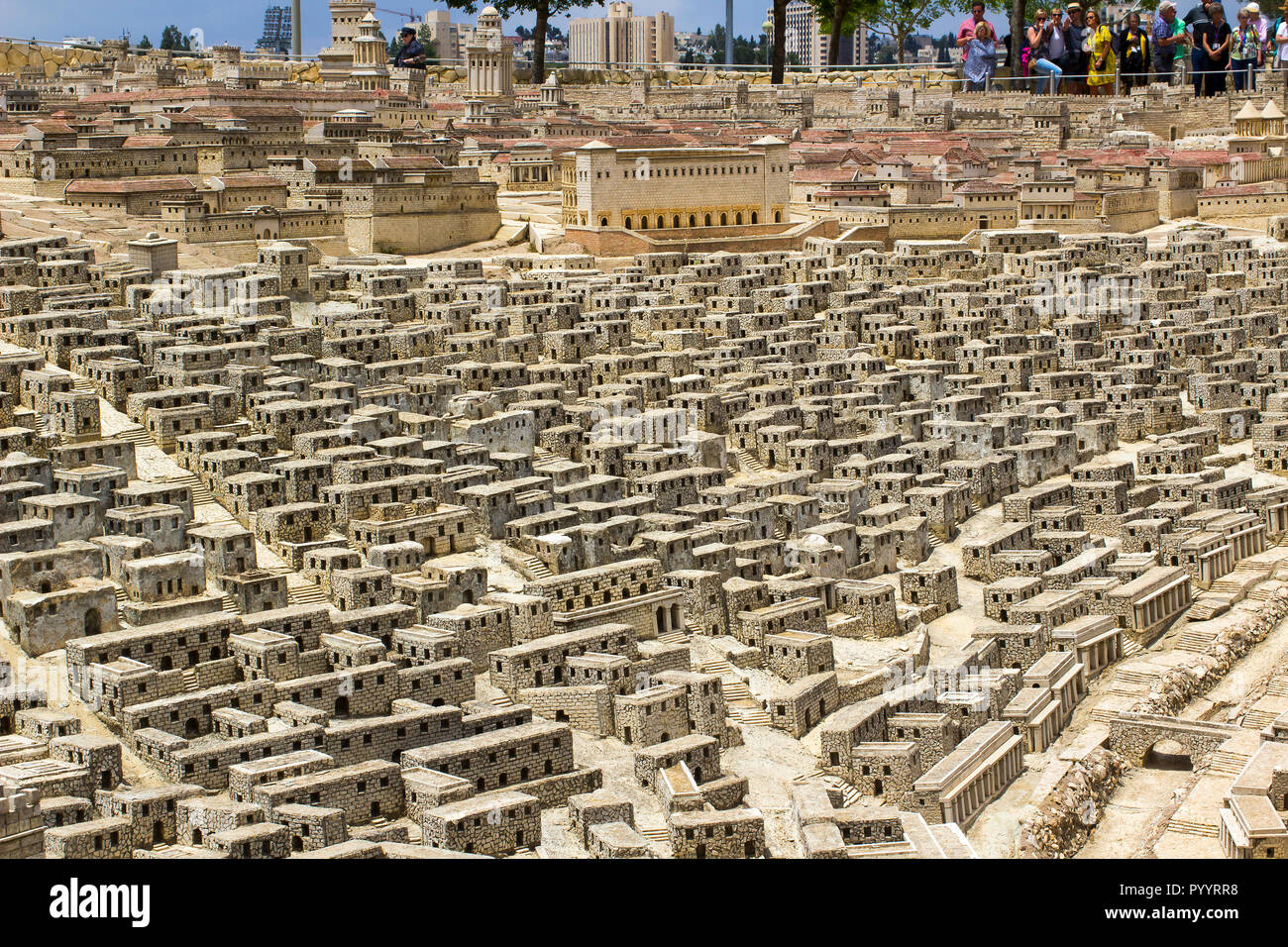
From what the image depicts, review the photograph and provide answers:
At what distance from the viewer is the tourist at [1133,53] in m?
62.5

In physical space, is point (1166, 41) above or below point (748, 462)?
above

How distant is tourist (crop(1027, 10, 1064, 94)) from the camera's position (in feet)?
205

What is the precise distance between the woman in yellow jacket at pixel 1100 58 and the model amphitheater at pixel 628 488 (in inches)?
192

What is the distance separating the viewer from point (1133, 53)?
6275cm

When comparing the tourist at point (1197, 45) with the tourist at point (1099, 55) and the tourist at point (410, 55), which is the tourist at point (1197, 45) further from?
the tourist at point (410, 55)

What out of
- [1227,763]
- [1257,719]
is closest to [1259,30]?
[1257,719]

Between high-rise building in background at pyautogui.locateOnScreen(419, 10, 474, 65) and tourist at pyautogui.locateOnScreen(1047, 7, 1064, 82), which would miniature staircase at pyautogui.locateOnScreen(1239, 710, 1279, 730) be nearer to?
tourist at pyautogui.locateOnScreen(1047, 7, 1064, 82)

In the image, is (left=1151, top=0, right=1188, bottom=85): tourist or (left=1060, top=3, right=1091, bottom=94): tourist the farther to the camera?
(left=1060, top=3, right=1091, bottom=94): tourist

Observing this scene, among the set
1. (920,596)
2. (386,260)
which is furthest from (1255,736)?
(386,260)

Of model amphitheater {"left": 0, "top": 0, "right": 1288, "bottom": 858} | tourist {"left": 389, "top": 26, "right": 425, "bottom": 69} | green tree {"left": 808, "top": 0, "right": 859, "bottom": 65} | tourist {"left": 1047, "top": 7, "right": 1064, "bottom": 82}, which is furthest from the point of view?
green tree {"left": 808, "top": 0, "right": 859, "bottom": 65}

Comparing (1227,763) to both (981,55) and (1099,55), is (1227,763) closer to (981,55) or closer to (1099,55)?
(1099,55)

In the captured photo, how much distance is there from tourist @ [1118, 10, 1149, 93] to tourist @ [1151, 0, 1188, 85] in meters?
0.37

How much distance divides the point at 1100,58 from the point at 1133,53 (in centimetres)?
133

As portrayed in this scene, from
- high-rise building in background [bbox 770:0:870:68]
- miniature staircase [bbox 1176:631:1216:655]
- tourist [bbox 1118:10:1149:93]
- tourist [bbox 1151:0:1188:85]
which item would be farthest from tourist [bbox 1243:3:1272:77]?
high-rise building in background [bbox 770:0:870:68]
